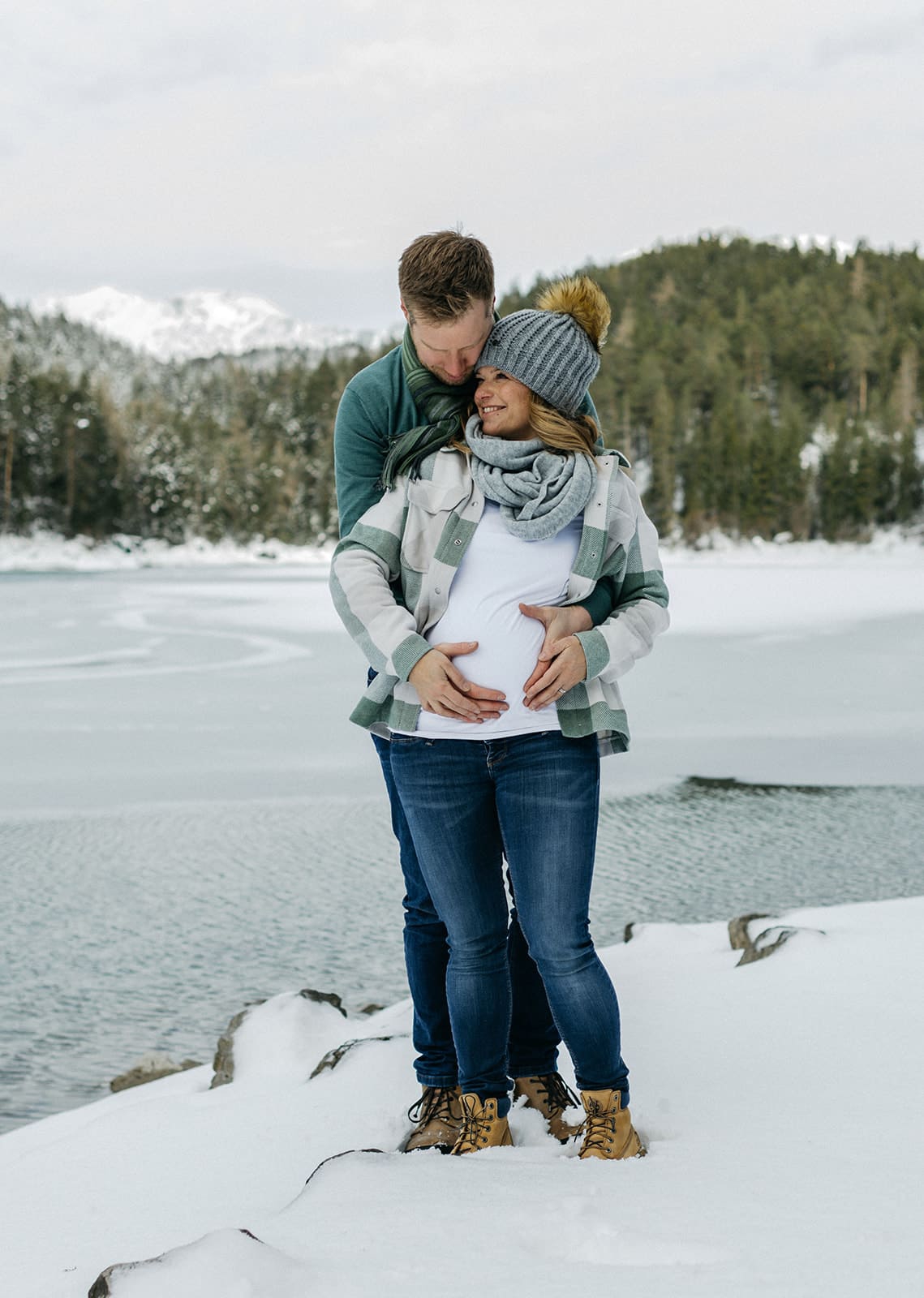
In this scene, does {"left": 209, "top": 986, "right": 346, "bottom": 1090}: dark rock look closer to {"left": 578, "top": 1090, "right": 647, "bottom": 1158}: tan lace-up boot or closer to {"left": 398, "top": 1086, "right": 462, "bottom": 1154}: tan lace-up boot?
{"left": 398, "top": 1086, "right": 462, "bottom": 1154}: tan lace-up boot

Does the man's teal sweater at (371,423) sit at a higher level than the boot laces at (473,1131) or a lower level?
higher

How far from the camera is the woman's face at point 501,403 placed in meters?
2.13

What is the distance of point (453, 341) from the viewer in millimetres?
2105

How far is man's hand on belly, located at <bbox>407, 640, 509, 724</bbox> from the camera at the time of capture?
6.73ft

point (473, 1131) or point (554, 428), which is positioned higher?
point (554, 428)

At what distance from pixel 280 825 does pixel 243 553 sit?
2368 inches

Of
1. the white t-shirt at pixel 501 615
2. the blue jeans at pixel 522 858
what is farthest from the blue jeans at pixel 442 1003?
the white t-shirt at pixel 501 615

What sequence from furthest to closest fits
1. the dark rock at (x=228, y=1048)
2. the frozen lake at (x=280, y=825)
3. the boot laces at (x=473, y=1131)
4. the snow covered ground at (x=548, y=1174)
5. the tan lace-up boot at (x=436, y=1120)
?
the frozen lake at (x=280, y=825) → the dark rock at (x=228, y=1048) → the tan lace-up boot at (x=436, y=1120) → the boot laces at (x=473, y=1131) → the snow covered ground at (x=548, y=1174)

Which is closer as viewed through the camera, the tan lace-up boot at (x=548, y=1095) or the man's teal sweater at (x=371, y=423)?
the man's teal sweater at (x=371, y=423)

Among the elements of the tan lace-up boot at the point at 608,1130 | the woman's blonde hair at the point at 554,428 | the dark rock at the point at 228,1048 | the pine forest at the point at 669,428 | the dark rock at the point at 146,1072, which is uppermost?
the pine forest at the point at 669,428

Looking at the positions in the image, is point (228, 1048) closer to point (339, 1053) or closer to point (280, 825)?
point (339, 1053)

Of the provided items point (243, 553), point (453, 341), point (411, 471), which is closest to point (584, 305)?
point (453, 341)

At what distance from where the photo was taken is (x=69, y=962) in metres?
4.62

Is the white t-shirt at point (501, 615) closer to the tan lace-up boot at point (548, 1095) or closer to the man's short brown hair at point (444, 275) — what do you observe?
the man's short brown hair at point (444, 275)
